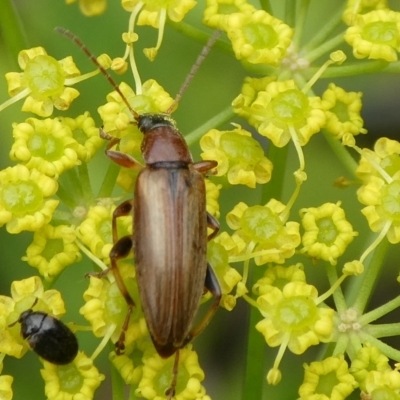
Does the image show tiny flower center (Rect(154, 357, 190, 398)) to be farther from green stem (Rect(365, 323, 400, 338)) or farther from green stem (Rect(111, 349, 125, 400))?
green stem (Rect(365, 323, 400, 338))

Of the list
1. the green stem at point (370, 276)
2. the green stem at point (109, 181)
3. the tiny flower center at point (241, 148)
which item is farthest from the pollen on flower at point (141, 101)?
the green stem at point (370, 276)

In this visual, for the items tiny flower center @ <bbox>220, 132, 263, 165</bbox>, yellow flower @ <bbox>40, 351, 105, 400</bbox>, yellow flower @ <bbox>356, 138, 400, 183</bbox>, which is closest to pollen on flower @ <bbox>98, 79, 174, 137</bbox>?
tiny flower center @ <bbox>220, 132, 263, 165</bbox>

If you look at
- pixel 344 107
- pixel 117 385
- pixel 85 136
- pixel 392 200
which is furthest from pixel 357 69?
pixel 117 385

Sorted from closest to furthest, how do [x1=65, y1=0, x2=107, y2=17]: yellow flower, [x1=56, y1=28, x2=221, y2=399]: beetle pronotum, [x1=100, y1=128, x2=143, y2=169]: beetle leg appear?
[x1=56, y1=28, x2=221, y2=399]: beetle pronotum → [x1=100, y1=128, x2=143, y2=169]: beetle leg → [x1=65, y1=0, x2=107, y2=17]: yellow flower

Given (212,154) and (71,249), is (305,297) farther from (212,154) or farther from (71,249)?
(71,249)

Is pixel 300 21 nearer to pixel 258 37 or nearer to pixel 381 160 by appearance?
pixel 258 37

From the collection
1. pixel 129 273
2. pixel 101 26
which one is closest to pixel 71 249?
pixel 129 273
